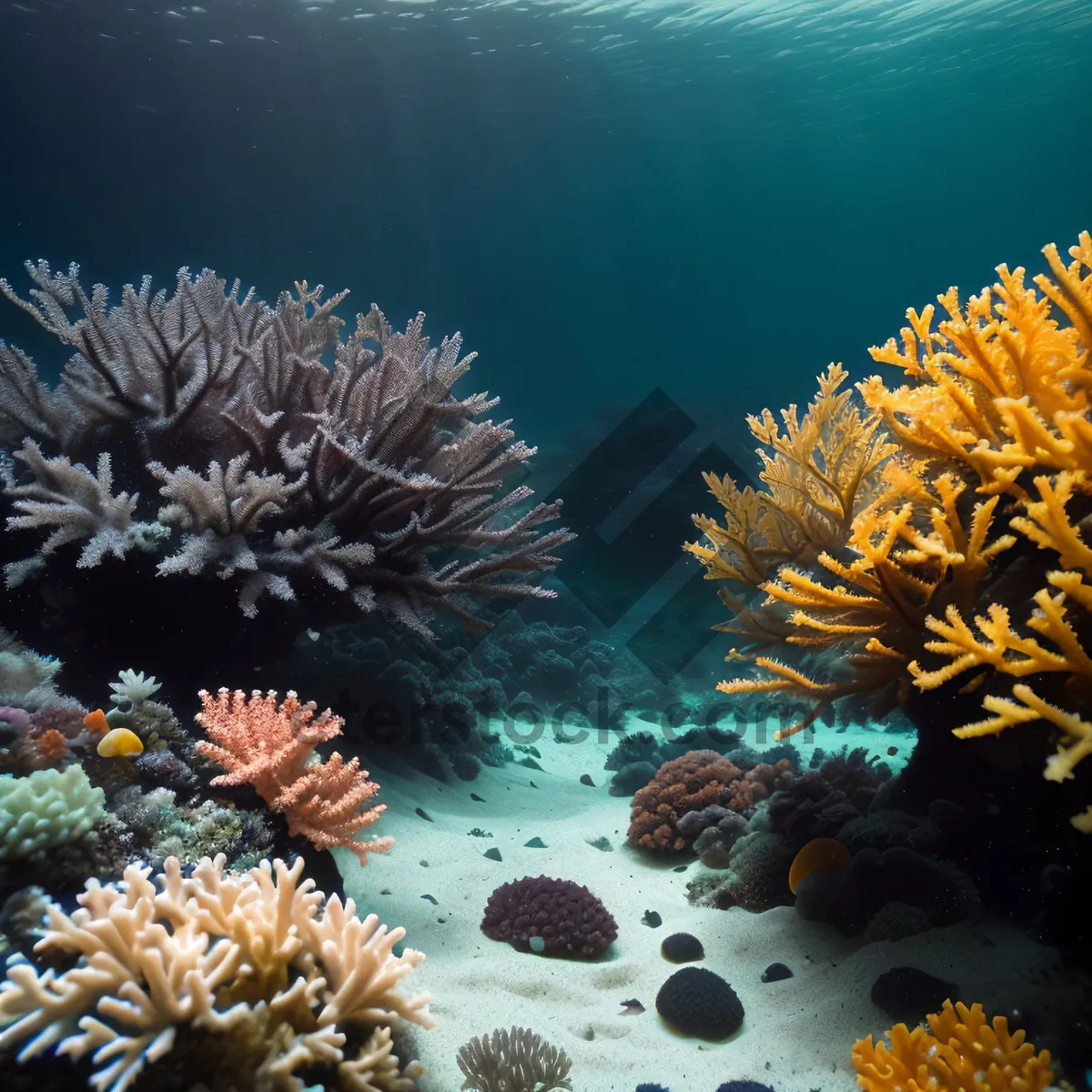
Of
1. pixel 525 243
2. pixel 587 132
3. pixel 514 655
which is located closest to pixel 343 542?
pixel 514 655

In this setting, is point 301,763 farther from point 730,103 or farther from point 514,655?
point 730,103

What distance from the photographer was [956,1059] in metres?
2.01

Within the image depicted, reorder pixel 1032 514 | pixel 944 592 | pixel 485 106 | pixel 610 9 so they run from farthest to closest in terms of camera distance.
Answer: pixel 485 106 → pixel 610 9 → pixel 944 592 → pixel 1032 514

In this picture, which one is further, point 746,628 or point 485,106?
point 485,106

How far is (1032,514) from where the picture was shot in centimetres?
194

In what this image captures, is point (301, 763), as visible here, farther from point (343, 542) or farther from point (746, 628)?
point (746, 628)

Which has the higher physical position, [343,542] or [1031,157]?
[1031,157]

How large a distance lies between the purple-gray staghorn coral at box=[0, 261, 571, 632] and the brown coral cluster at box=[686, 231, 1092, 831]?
2.11 m

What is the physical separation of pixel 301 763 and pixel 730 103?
33.5 metres

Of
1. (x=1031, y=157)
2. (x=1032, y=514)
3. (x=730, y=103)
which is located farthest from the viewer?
(x=1031, y=157)

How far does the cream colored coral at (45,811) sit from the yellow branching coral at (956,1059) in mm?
2878

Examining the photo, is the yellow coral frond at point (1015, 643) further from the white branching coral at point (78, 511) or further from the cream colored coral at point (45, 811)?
the white branching coral at point (78, 511)

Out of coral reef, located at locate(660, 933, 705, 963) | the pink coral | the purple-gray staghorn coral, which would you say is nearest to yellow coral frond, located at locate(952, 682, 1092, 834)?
coral reef, located at locate(660, 933, 705, 963)

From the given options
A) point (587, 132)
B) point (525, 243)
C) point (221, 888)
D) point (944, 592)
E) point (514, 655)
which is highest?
point (587, 132)
